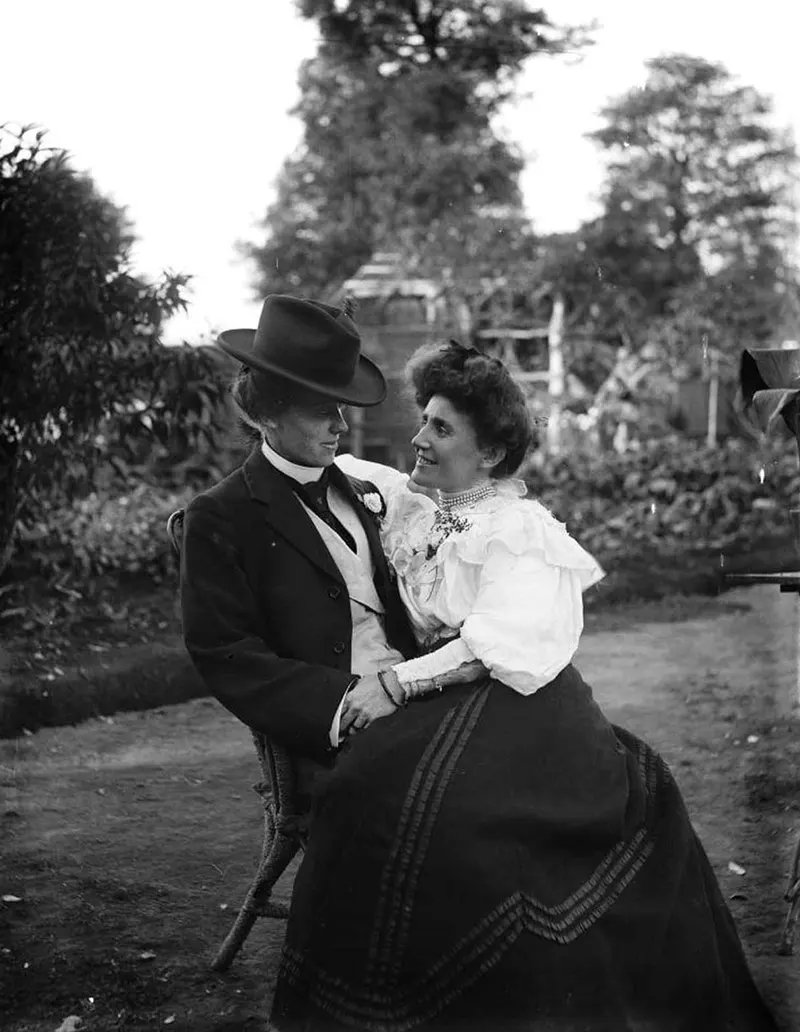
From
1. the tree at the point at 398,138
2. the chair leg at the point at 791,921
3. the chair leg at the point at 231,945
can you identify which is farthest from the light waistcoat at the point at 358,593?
the tree at the point at 398,138

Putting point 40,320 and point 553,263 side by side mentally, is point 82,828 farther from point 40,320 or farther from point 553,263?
point 553,263

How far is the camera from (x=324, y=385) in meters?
2.70

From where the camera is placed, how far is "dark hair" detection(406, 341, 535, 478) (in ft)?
9.06

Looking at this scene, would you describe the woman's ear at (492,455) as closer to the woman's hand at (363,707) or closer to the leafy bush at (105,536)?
the woman's hand at (363,707)

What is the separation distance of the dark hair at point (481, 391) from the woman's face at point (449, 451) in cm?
2

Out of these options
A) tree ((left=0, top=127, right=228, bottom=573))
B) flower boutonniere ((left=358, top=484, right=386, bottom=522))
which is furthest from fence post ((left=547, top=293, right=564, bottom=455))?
flower boutonniere ((left=358, top=484, right=386, bottom=522))

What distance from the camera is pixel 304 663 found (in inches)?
104

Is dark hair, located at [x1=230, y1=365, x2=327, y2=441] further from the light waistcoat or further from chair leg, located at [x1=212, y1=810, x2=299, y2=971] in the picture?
→ chair leg, located at [x1=212, y1=810, x2=299, y2=971]

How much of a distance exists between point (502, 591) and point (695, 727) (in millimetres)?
3269

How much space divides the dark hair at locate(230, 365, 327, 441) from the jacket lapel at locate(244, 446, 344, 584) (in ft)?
0.38

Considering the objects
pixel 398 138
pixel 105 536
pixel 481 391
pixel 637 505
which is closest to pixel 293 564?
pixel 481 391

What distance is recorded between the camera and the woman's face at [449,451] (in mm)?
2793

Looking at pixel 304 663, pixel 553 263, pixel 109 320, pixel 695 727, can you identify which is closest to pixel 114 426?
pixel 109 320

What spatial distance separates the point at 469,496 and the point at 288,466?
439 millimetres
